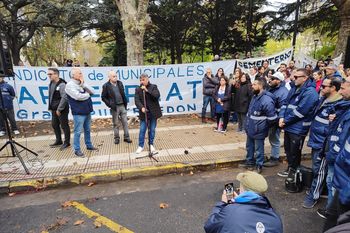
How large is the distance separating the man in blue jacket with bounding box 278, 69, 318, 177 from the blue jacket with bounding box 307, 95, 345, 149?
0.67 ft

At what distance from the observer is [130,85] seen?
9.11 metres

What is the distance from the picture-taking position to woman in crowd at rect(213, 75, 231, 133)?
7598 millimetres

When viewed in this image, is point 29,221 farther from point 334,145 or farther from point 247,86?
point 247,86

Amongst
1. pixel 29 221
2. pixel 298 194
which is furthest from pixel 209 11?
pixel 29 221

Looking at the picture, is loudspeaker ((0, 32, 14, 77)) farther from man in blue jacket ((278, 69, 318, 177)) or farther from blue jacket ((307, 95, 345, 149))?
blue jacket ((307, 95, 345, 149))

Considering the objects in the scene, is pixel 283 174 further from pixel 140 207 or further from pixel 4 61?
pixel 4 61

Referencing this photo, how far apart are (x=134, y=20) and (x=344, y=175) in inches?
303

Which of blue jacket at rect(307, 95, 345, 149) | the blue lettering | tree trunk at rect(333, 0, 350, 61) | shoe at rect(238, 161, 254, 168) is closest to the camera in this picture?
blue jacket at rect(307, 95, 345, 149)

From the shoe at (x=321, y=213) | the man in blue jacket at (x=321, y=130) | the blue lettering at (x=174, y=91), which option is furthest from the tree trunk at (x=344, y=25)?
the shoe at (x=321, y=213)

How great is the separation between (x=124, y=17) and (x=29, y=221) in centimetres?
693

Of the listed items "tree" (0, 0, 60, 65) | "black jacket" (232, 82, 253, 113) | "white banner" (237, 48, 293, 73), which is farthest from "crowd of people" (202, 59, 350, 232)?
"tree" (0, 0, 60, 65)

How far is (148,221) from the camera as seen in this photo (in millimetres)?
3703

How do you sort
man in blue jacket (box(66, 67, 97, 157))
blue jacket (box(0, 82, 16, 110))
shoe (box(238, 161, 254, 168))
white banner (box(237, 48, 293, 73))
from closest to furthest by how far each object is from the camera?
shoe (box(238, 161, 254, 168)) < man in blue jacket (box(66, 67, 97, 157)) < blue jacket (box(0, 82, 16, 110)) < white banner (box(237, 48, 293, 73))

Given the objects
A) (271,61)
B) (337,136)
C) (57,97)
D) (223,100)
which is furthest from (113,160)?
(271,61)
